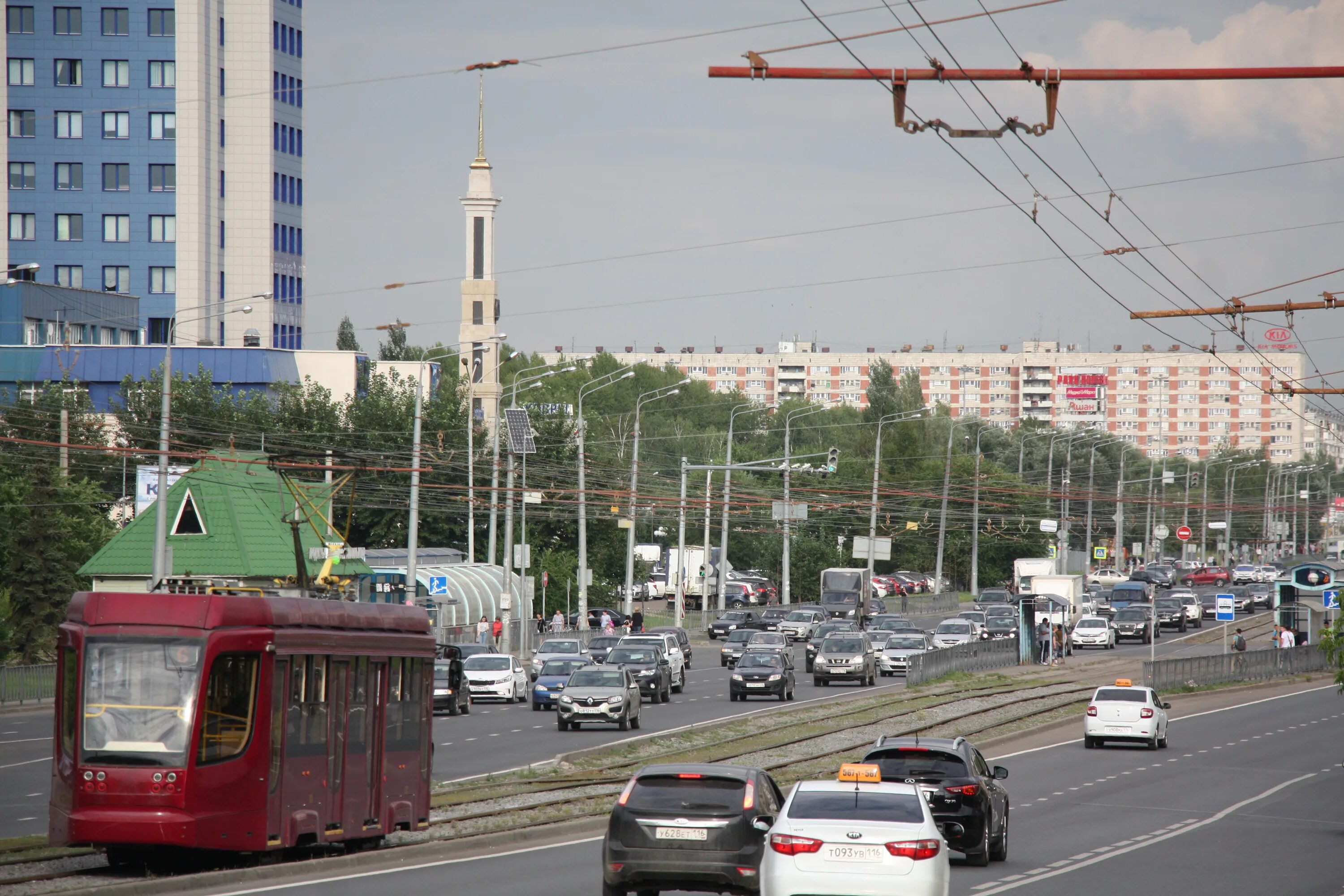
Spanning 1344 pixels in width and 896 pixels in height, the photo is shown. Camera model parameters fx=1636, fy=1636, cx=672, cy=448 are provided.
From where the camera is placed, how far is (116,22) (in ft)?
316

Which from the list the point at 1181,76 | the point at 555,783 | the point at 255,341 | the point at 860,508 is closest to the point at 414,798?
the point at 555,783

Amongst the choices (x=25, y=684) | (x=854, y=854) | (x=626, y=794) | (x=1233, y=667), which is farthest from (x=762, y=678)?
(x=854, y=854)

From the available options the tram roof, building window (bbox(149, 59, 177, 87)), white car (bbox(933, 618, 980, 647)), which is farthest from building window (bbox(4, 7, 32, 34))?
the tram roof

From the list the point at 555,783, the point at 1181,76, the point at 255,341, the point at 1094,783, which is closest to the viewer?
the point at 1181,76

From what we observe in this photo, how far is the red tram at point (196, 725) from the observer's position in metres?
15.0

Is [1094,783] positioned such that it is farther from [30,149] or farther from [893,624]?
[30,149]

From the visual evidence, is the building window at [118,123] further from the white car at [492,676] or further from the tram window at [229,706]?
the tram window at [229,706]

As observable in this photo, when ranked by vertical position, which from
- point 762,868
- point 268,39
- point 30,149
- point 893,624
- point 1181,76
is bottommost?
point 893,624

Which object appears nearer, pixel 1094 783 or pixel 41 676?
pixel 1094 783

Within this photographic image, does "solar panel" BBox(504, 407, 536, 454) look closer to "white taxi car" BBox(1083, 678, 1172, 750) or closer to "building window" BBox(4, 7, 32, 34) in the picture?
"white taxi car" BBox(1083, 678, 1172, 750)

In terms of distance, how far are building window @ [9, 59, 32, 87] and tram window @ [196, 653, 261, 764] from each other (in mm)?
90267

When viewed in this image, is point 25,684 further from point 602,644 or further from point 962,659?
point 962,659

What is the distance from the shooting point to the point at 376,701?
1823 centimetres

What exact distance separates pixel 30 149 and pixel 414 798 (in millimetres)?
88494
